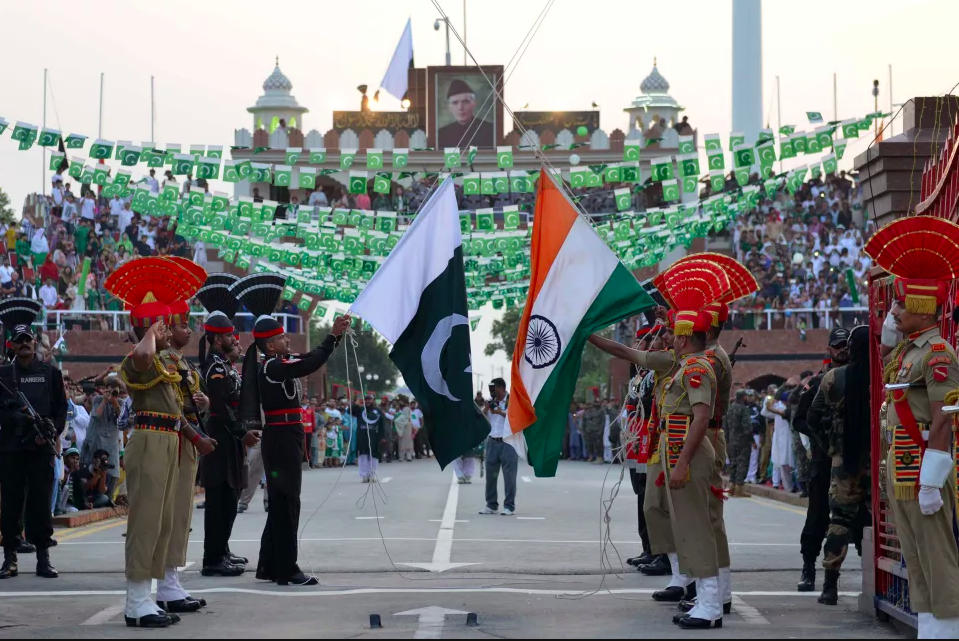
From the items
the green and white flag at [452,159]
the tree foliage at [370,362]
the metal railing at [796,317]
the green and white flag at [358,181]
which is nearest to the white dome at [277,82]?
the tree foliage at [370,362]

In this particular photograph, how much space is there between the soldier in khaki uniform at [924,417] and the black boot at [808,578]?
2.96 metres

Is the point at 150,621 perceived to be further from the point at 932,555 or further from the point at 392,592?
the point at 932,555

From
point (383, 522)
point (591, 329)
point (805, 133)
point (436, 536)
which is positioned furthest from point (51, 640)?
point (805, 133)

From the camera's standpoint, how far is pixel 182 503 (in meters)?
10.5

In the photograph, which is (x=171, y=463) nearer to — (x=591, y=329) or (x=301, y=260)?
(x=591, y=329)

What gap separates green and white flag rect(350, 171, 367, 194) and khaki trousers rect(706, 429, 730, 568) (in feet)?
67.8

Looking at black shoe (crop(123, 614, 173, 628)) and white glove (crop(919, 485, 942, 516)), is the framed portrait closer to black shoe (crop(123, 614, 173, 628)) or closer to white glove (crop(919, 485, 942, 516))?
black shoe (crop(123, 614, 173, 628))

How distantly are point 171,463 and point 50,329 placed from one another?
32.4 meters

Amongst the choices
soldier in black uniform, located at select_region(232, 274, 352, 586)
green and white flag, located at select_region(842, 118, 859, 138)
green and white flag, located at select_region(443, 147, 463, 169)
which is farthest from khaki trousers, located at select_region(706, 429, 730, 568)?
green and white flag, located at select_region(842, 118, 859, 138)

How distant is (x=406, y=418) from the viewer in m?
43.5

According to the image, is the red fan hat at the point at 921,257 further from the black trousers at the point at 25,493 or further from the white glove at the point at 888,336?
the black trousers at the point at 25,493

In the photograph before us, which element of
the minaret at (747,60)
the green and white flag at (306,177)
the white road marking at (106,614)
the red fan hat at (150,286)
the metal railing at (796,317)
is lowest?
the white road marking at (106,614)

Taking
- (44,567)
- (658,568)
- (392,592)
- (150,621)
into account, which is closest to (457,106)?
(658,568)

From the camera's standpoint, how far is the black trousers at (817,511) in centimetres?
1102
